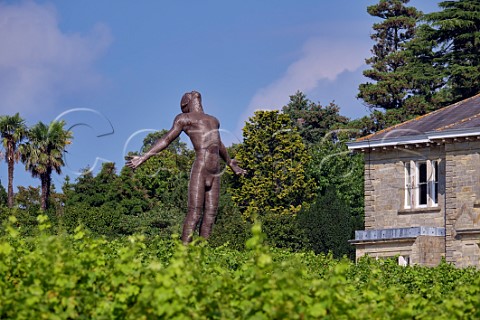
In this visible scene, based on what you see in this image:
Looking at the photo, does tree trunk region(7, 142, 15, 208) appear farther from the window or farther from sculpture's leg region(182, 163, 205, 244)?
sculpture's leg region(182, 163, 205, 244)

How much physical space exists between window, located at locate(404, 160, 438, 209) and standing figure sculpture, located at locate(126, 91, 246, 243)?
24870 millimetres

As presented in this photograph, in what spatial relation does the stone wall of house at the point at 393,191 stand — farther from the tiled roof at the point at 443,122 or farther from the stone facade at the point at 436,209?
the tiled roof at the point at 443,122

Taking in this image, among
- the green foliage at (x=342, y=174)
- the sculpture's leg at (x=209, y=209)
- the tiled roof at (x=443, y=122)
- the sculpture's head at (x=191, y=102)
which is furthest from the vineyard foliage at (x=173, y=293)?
the green foliage at (x=342, y=174)

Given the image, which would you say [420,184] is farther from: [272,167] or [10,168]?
[10,168]

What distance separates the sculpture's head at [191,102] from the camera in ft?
83.3

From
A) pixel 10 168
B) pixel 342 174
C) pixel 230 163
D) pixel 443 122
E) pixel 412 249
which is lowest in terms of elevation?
pixel 412 249

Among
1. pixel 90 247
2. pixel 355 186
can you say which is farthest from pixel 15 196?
pixel 90 247

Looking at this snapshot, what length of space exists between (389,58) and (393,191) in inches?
1593

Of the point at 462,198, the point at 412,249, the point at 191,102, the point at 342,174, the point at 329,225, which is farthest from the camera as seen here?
the point at 342,174

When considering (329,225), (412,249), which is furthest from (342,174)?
(412,249)

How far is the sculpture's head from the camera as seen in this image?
25.4 m

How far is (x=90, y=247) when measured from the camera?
1714 cm

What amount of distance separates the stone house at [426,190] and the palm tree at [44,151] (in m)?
32.5

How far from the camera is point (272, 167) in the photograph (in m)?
82.9
